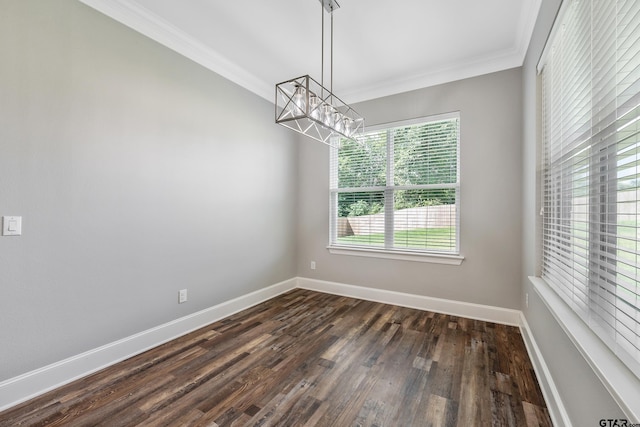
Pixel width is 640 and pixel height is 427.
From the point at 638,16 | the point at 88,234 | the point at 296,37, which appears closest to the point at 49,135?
the point at 88,234

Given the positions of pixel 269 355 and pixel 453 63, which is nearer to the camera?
pixel 269 355

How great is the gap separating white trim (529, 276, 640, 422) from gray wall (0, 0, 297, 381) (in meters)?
2.84

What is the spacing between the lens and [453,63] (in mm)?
3051

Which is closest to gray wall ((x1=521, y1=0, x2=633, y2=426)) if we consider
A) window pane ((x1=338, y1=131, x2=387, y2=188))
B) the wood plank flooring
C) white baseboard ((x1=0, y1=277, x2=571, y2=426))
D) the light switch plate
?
white baseboard ((x1=0, y1=277, x2=571, y2=426))

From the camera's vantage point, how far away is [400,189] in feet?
11.6

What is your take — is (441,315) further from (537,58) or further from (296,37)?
(296,37)

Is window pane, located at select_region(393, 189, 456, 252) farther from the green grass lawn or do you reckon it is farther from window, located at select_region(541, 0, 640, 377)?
window, located at select_region(541, 0, 640, 377)

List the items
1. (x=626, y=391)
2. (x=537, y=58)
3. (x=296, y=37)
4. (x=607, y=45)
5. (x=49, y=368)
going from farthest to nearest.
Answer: (x=296, y=37), (x=537, y=58), (x=49, y=368), (x=607, y=45), (x=626, y=391)

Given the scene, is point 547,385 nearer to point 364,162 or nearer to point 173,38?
point 364,162

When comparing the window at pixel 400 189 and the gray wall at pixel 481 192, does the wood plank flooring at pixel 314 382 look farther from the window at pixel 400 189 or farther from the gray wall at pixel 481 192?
the window at pixel 400 189

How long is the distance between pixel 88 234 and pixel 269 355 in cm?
165

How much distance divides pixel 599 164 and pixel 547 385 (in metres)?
1.40

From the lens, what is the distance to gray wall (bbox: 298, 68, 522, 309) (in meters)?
2.90

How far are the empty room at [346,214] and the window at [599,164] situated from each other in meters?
0.02
